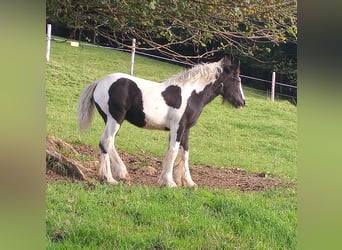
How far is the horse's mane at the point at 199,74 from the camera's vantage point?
152 inches

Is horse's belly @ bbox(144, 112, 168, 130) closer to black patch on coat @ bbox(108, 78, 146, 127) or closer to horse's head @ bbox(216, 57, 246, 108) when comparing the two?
black patch on coat @ bbox(108, 78, 146, 127)

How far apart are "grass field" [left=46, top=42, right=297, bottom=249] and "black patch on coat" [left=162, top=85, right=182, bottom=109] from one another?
4.6 inches

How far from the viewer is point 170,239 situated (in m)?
3.48

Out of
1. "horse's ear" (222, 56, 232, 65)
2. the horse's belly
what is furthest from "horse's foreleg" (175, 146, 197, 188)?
"horse's ear" (222, 56, 232, 65)

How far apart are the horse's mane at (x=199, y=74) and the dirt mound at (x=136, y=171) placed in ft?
1.97

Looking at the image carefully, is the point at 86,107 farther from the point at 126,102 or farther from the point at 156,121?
the point at 156,121

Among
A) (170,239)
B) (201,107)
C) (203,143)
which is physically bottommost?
(170,239)

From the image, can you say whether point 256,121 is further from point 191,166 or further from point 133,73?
point 133,73

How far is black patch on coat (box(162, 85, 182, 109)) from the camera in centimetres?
379

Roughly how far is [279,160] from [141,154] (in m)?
1.00
